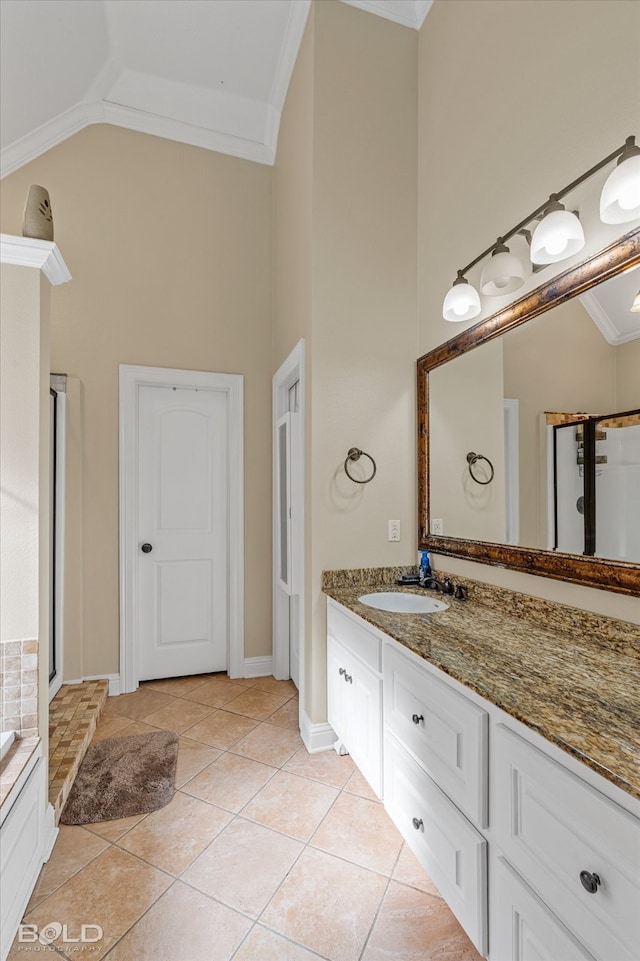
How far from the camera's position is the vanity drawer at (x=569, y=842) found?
0.75 meters

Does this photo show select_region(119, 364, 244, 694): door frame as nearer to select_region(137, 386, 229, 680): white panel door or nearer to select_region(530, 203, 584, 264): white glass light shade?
select_region(137, 386, 229, 680): white panel door

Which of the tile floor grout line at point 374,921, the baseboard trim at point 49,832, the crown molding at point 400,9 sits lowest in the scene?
the tile floor grout line at point 374,921

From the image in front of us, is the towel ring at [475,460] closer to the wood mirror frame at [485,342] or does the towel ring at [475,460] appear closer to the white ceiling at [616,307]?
the wood mirror frame at [485,342]

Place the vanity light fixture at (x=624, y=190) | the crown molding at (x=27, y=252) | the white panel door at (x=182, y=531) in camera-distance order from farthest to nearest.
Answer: the white panel door at (x=182, y=531) < the crown molding at (x=27, y=252) < the vanity light fixture at (x=624, y=190)

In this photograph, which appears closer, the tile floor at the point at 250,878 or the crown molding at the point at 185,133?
the tile floor at the point at 250,878

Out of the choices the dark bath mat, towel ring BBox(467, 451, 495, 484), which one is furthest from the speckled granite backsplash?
the dark bath mat

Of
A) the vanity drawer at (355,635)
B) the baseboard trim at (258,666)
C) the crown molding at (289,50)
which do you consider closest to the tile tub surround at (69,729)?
the baseboard trim at (258,666)

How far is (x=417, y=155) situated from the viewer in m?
2.47

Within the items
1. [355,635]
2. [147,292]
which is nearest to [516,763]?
[355,635]

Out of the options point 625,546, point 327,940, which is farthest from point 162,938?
point 625,546

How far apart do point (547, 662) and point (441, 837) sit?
0.57m

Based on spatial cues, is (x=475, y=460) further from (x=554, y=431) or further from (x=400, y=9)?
(x=400, y=9)

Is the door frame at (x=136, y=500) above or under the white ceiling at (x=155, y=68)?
under

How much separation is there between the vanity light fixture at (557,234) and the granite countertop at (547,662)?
3.77 ft
